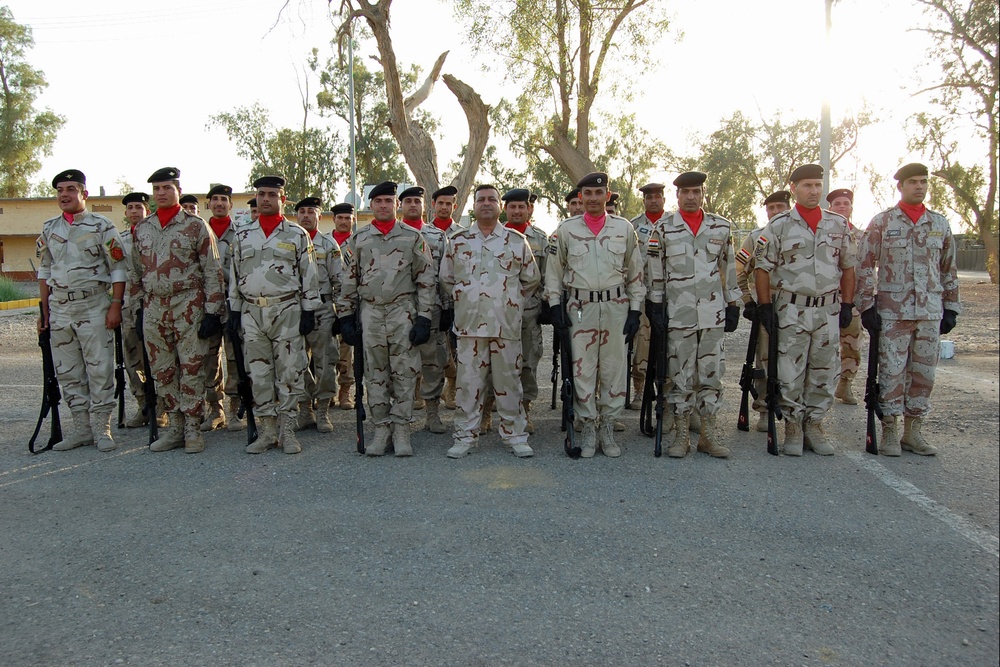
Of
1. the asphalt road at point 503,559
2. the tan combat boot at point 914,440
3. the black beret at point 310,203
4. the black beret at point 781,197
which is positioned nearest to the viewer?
the asphalt road at point 503,559

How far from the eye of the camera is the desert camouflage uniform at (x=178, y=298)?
6055 millimetres

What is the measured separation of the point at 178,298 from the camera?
609 cm

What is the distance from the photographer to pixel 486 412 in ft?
21.8

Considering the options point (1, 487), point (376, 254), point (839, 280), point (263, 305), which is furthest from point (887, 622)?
point (1, 487)

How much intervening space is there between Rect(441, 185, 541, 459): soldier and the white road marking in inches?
102

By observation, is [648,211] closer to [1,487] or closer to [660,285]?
[660,285]

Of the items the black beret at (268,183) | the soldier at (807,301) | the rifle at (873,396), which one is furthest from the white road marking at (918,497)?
the black beret at (268,183)

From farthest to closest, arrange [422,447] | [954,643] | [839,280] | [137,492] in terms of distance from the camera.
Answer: [422,447] → [839,280] → [137,492] → [954,643]

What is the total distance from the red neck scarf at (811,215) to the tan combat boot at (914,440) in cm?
175

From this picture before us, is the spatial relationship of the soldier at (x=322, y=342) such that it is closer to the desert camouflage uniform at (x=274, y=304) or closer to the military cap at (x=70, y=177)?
the desert camouflage uniform at (x=274, y=304)

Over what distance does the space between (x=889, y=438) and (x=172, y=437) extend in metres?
5.93

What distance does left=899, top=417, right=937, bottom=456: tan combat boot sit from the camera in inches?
223

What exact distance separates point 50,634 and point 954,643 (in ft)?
12.3

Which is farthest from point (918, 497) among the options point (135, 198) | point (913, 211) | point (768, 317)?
point (135, 198)
